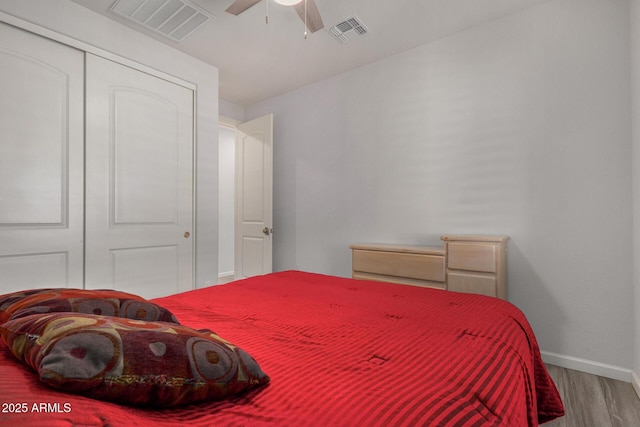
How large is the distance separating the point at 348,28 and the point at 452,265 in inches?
85.6

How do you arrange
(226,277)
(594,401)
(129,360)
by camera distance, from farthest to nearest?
→ 1. (226,277)
2. (594,401)
3. (129,360)

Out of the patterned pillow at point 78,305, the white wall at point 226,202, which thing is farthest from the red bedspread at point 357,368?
the white wall at point 226,202

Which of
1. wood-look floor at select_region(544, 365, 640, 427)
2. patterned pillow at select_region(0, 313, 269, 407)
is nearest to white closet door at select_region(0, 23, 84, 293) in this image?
patterned pillow at select_region(0, 313, 269, 407)

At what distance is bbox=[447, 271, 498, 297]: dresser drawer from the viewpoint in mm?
2355

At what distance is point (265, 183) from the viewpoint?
4117 mm

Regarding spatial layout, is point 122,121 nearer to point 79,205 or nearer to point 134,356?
point 79,205

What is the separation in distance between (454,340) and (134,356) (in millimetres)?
922

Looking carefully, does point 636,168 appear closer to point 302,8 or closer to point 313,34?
point 302,8

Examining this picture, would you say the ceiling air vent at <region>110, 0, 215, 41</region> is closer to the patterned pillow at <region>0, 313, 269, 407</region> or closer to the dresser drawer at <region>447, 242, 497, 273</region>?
the patterned pillow at <region>0, 313, 269, 407</region>

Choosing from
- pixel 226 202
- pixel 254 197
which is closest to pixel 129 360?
pixel 254 197

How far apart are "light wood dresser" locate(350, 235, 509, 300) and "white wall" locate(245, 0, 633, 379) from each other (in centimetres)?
33

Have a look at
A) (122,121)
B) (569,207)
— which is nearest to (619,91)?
(569,207)

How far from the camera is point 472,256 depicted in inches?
95.9

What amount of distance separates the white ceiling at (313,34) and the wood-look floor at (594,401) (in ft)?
9.16
